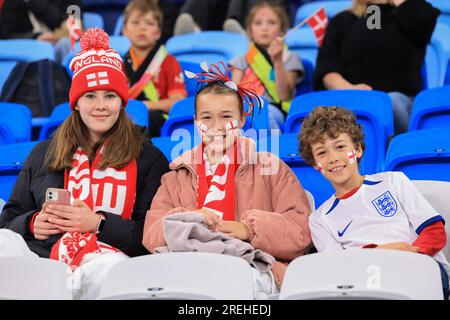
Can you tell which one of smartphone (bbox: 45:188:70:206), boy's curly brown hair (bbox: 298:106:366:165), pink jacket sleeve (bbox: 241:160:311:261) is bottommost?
pink jacket sleeve (bbox: 241:160:311:261)

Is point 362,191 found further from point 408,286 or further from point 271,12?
point 271,12

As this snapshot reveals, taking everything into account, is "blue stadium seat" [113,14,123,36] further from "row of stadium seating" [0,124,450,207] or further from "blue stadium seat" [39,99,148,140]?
"row of stadium seating" [0,124,450,207]

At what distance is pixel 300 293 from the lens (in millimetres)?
3303

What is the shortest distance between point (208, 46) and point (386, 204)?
311 centimetres

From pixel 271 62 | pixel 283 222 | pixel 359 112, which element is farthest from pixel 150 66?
pixel 283 222

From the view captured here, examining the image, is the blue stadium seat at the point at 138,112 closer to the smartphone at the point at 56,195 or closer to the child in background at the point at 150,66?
the child in background at the point at 150,66

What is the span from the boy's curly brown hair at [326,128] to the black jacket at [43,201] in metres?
0.63

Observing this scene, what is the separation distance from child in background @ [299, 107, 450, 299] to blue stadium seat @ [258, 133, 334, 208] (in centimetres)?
34

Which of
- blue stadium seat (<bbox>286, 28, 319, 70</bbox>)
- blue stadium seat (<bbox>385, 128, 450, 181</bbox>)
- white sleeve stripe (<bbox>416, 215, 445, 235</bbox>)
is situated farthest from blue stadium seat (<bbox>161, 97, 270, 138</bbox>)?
blue stadium seat (<bbox>286, 28, 319, 70</bbox>)

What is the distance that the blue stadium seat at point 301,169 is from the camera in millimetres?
4484

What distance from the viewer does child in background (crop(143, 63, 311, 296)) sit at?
399 cm

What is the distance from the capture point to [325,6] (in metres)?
7.11

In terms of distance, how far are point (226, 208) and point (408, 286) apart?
1022mm
